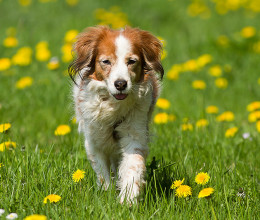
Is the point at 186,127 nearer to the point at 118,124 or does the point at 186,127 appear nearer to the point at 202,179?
the point at 118,124

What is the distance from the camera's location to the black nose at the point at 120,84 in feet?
12.2

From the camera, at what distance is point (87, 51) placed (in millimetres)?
4121

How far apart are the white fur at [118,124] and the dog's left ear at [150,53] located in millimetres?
132

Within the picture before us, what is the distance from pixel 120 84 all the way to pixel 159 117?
1.67 metres

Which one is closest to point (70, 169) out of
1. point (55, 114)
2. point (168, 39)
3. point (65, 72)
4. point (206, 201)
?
point (206, 201)

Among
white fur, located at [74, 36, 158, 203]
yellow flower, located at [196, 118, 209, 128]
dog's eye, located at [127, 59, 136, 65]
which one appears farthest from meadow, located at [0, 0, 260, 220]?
dog's eye, located at [127, 59, 136, 65]

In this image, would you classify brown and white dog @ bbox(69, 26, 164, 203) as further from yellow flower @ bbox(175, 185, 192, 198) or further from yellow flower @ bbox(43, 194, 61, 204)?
yellow flower @ bbox(43, 194, 61, 204)

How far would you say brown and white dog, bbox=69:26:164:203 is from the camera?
388 cm

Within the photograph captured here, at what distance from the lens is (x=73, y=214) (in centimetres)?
323

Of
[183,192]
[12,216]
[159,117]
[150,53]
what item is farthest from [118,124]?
[12,216]

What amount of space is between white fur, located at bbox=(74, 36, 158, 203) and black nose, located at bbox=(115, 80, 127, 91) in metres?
0.07

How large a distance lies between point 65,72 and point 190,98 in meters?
1.78

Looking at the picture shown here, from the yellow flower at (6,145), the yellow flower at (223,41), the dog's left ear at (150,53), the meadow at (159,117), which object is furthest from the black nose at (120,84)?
the yellow flower at (223,41)

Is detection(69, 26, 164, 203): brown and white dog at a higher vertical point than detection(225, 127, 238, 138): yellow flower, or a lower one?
higher
